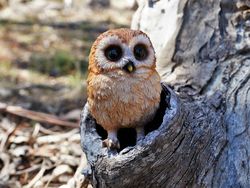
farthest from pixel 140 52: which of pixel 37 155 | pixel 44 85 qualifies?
pixel 44 85

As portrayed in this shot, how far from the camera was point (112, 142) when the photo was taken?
6.88 feet

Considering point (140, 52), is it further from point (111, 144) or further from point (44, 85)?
point (44, 85)

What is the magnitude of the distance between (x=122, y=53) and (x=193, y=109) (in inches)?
17.3

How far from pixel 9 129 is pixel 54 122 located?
28 centimetres

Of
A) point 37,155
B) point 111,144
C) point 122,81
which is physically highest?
point 122,81

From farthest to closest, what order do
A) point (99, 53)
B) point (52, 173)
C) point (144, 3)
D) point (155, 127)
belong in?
1. point (52, 173)
2. point (144, 3)
3. point (155, 127)
4. point (99, 53)

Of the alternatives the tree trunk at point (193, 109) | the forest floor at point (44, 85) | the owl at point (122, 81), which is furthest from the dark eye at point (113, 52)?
the forest floor at point (44, 85)

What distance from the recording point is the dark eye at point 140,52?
2033 millimetres

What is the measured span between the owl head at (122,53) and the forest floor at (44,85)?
922 mm

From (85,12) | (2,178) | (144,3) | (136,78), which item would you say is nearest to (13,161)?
(2,178)

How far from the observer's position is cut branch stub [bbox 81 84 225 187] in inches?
80.7

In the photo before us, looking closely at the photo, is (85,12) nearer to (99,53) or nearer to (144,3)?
(144,3)

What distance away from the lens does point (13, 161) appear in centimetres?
335

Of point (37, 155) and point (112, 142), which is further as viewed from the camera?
point (37, 155)
